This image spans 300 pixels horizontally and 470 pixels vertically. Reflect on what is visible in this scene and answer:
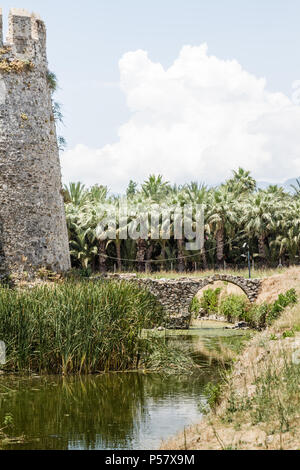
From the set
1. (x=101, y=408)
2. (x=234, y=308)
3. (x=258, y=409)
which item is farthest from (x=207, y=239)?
(x=258, y=409)

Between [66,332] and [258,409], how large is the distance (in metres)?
9.25

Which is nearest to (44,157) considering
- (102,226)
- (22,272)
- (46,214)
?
(46,214)

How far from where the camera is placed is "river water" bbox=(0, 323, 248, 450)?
13703mm

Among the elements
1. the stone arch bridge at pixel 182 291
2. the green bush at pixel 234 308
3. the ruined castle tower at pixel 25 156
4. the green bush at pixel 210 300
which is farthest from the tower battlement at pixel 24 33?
the green bush at pixel 210 300

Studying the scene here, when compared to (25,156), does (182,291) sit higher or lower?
lower

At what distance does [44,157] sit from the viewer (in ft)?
→ 101

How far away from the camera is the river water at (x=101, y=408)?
1370 cm

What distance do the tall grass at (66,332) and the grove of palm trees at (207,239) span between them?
2781 cm

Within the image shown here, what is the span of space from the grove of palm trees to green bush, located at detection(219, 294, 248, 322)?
32.8 ft

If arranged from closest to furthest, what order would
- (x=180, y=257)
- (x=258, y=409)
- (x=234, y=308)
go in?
(x=258, y=409) < (x=234, y=308) < (x=180, y=257)

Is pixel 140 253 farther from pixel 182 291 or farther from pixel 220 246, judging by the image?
pixel 182 291

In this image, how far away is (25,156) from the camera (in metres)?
30.0

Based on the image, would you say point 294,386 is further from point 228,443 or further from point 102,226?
point 102,226

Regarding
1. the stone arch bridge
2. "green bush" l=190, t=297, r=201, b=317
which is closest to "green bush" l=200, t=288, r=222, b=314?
"green bush" l=190, t=297, r=201, b=317
